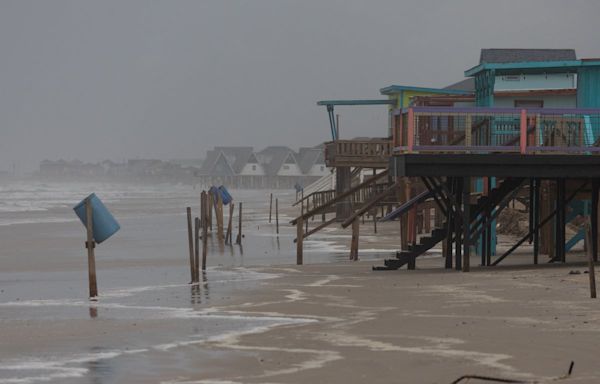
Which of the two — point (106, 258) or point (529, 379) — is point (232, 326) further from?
point (106, 258)

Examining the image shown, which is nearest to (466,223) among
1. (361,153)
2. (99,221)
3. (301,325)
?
(99,221)

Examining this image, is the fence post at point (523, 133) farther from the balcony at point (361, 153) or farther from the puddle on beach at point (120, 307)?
the balcony at point (361, 153)

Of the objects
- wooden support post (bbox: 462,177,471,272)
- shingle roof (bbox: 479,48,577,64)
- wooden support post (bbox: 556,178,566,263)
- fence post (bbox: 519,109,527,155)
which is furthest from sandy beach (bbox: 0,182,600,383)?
shingle roof (bbox: 479,48,577,64)

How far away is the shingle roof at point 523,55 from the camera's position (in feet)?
138

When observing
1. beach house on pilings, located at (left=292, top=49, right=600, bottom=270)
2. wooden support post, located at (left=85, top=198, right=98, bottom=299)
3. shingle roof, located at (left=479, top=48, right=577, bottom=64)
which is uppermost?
shingle roof, located at (left=479, top=48, right=577, bottom=64)

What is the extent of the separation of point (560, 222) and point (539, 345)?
12.0 m

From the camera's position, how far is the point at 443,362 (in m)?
12.7

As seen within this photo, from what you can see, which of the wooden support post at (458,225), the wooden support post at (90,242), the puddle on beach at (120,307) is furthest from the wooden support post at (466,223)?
the wooden support post at (90,242)

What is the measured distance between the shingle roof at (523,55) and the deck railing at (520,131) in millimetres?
16098

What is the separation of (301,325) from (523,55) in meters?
28.6

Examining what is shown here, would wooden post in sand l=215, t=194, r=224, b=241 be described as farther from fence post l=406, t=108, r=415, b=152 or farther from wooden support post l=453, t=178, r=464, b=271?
fence post l=406, t=108, r=415, b=152

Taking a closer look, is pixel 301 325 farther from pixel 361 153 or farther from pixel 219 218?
pixel 361 153

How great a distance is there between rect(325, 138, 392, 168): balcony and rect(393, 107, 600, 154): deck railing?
60.5 feet

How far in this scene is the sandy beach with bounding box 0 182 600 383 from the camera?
41.4 feet
